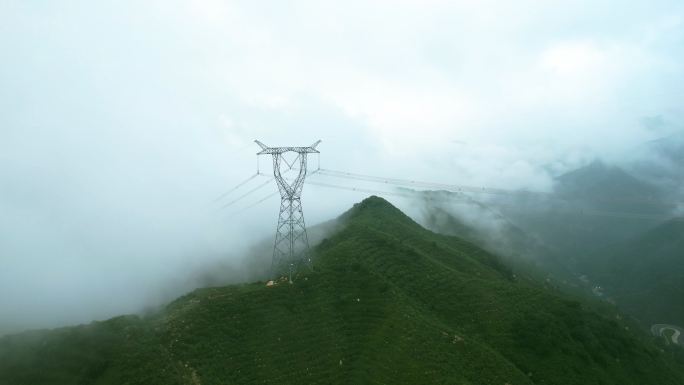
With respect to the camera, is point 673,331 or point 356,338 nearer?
point 356,338

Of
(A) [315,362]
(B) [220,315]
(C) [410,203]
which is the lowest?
(A) [315,362]

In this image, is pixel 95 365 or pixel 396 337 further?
pixel 396 337

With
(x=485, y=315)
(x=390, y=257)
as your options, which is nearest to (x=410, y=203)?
(x=390, y=257)

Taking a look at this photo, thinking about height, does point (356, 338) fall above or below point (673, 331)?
above

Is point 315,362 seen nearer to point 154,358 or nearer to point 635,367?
point 154,358
